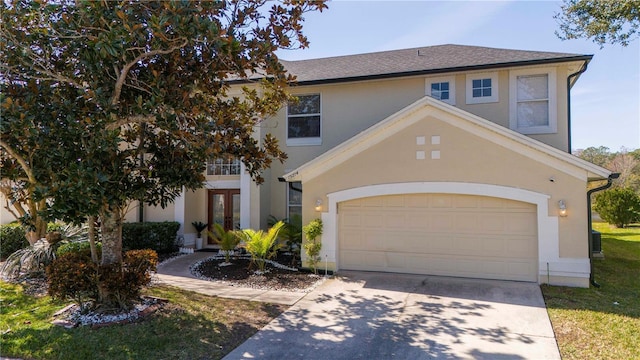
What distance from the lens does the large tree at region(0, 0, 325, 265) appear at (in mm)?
5680

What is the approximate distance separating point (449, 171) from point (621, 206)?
772 inches

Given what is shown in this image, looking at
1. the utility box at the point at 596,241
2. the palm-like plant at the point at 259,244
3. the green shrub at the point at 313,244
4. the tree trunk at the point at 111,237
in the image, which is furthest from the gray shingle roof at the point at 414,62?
the tree trunk at the point at 111,237

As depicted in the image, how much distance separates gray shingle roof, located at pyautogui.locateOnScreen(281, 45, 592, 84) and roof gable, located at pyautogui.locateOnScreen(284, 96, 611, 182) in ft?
9.02

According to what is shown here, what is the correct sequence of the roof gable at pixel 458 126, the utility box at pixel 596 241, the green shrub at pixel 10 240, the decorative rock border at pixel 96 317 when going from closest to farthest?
the decorative rock border at pixel 96 317 < the roof gable at pixel 458 126 < the utility box at pixel 596 241 < the green shrub at pixel 10 240

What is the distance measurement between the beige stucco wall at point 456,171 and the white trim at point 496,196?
12cm

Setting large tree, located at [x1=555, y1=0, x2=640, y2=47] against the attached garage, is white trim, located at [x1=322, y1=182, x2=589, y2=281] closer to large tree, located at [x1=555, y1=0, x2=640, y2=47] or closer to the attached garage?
the attached garage

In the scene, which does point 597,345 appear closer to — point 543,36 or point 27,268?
point 543,36

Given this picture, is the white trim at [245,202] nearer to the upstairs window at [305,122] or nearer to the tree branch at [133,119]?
the upstairs window at [305,122]

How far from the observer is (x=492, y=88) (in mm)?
11656

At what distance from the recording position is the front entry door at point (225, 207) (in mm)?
14391

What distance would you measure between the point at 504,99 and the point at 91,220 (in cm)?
1153

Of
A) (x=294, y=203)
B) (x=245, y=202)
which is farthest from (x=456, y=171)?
(x=245, y=202)

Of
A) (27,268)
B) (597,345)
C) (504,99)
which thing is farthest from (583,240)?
(27,268)

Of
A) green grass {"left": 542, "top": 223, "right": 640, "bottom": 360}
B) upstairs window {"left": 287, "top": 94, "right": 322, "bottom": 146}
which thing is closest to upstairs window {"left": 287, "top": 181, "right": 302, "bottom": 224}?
upstairs window {"left": 287, "top": 94, "right": 322, "bottom": 146}
